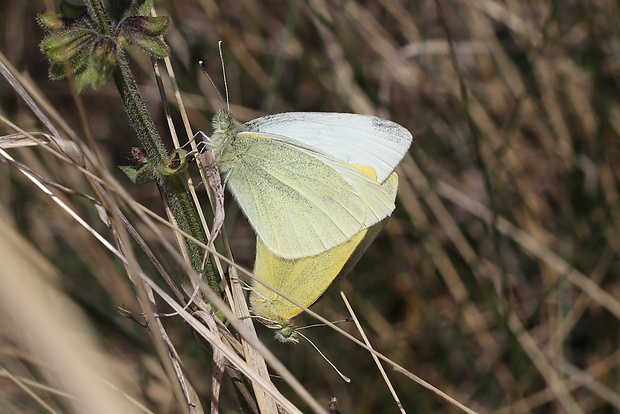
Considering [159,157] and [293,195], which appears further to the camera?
[293,195]

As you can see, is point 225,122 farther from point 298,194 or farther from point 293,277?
point 293,277

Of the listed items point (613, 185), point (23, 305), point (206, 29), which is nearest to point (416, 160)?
point (613, 185)

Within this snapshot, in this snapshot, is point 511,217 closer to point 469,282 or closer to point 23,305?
point 469,282

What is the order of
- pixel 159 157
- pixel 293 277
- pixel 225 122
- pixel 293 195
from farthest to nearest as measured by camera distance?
1. pixel 293 195
2. pixel 225 122
3. pixel 293 277
4. pixel 159 157

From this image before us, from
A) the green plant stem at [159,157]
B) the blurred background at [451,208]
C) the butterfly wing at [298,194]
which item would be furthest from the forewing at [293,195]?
the blurred background at [451,208]

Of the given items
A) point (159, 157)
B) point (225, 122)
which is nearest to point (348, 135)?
point (225, 122)
